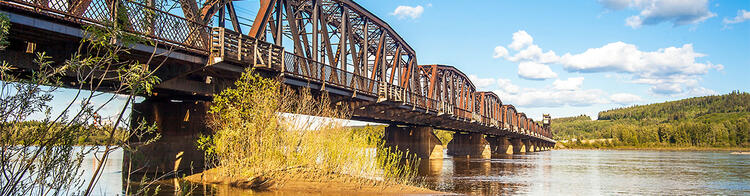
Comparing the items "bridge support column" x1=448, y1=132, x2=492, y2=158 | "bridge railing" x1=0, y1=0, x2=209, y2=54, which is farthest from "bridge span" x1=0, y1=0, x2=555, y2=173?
"bridge support column" x1=448, y1=132, x2=492, y2=158

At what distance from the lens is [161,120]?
90.8 ft

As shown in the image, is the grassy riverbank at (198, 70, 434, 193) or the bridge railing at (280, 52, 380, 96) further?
the bridge railing at (280, 52, 380, 96)

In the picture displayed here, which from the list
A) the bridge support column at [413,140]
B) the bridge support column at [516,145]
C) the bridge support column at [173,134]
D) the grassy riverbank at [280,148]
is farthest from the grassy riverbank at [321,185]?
the bridge support column at [516,145]

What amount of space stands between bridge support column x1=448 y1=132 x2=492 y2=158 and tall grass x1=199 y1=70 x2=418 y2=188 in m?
73.9

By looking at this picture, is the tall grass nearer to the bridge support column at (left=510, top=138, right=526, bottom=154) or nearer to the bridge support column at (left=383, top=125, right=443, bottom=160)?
the bridge support column at (left=383, top=125, right=443, bottom=160)

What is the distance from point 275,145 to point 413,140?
168ft

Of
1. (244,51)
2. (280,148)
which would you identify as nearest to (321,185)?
(280,148)

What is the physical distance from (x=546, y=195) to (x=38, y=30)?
23371mm

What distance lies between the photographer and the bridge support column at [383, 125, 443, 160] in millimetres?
72312

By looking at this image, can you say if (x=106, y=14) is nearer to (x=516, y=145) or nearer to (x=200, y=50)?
(x=200, y=50)

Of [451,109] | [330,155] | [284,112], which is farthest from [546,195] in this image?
[451,109]

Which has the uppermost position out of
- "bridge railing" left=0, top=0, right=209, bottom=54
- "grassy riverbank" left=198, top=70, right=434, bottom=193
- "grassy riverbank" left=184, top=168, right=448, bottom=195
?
"bridge railing" left=0, top=0, right=209, bottom=54

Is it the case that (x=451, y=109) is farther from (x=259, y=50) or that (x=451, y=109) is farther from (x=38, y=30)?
(x=38, y=30)

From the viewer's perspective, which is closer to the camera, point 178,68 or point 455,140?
point 178,68
